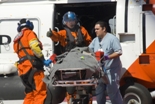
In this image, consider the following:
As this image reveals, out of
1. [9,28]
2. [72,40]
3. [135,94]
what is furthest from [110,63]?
[9,28]

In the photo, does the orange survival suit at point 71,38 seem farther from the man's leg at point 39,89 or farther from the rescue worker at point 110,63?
the man's leg at point 39,89

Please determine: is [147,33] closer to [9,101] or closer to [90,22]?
[90,22]

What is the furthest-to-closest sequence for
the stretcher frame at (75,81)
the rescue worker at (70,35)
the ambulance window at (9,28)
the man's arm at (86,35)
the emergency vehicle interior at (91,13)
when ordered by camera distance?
the emergency vehicle interior at (91,13) → the ambulance window at (9,28) → the man's arm at (86,35) → the rescue worker at (70,35) → the stretcher frame at (75,81)

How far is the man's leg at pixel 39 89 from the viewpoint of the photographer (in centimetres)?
721

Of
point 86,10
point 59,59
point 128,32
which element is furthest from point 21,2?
point 59,59

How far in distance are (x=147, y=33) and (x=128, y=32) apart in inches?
13.6

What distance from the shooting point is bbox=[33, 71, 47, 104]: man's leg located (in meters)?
7.21

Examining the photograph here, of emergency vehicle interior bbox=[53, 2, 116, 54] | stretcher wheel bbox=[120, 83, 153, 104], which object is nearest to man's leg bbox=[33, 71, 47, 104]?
stretcher wheel bbox=[120, 83, 153, 104]

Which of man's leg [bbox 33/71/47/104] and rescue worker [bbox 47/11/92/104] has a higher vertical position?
rescue worker [bbox 47/11/92/104]

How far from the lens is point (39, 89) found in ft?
23.6

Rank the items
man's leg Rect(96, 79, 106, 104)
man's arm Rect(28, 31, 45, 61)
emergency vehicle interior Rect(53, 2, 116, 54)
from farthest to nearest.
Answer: emergency vehicle interior Rect(53, 2, 116, 54), man's leg Rect(96, 79, 106, 104), man's arm Rect(28, 31, 45, 61)

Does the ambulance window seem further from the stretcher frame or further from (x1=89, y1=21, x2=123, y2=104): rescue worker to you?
the stretcher frame

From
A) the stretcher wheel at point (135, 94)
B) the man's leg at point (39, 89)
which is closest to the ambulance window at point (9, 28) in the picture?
the man's leg at point (39, 89)

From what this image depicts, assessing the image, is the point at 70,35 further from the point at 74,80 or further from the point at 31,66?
the point at 74,80
